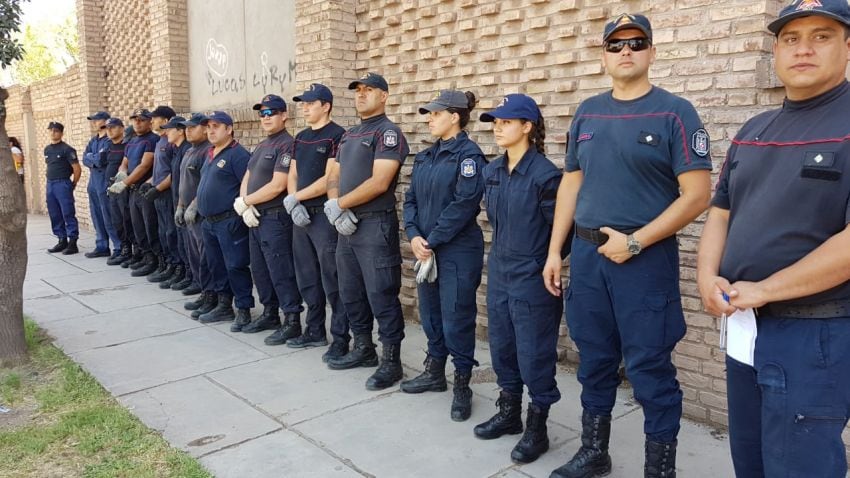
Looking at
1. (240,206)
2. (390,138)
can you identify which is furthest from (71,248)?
(390,138)

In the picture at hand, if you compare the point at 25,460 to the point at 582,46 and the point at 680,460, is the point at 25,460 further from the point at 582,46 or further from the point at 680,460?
the point at 582,46

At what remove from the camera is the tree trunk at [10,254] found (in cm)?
455

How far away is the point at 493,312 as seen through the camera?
10.5 ft

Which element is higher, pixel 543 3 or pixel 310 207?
pixel 543 3

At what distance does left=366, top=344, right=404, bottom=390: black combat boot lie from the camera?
159 inches

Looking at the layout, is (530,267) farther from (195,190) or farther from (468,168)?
(195,190)

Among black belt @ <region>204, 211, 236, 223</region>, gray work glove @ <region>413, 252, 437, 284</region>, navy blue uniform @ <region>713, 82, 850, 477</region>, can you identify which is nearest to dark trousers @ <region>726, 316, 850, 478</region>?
navy blue uniform @ <region>713, 82, 850, 477</region>

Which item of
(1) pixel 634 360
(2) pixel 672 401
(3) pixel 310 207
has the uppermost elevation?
(3) pixel 310 207

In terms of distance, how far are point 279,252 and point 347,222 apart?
1.09m

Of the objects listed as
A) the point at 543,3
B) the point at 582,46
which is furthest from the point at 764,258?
the point at 543,3

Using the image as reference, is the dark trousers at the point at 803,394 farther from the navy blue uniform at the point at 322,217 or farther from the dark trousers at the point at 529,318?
the navy blue uniform at the point at 322,217

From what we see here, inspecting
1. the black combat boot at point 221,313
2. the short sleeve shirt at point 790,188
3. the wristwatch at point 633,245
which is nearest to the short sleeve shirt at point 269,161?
the black combat boot at point 221,313

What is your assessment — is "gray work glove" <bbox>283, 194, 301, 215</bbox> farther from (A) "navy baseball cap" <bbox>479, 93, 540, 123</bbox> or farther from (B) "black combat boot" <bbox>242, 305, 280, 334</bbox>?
(A) "navy baseball cap" <bbox>479, 93, 540, 123</bbox>

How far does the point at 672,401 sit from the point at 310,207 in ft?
9.38
